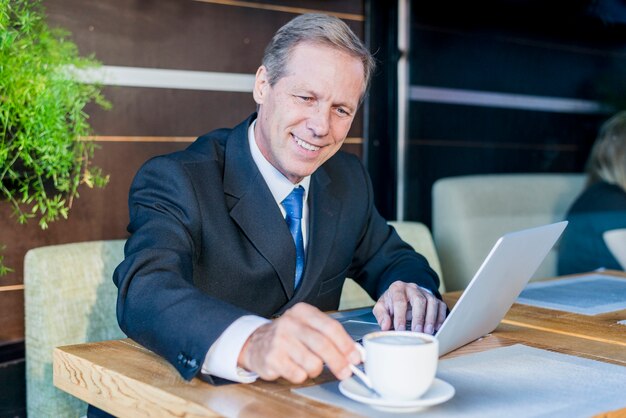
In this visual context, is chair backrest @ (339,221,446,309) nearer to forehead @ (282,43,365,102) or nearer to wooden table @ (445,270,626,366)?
wooden table @ (445,270,626,366)

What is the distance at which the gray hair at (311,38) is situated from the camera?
190 cm

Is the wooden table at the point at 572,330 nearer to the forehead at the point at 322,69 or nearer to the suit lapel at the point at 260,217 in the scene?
the suit lapel at the point at 260,217

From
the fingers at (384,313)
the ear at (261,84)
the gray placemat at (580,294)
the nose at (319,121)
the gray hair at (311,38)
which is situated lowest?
the gray placemat at (580,294)

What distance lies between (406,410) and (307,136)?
0.90 m

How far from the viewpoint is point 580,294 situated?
2180 mm

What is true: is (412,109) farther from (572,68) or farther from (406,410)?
(406,410)

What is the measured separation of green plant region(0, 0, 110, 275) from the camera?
8.03ft

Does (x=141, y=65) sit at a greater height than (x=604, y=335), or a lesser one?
greater

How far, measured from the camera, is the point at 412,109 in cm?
389

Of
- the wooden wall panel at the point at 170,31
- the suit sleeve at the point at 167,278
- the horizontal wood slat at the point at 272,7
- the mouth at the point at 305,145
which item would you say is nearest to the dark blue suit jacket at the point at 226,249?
the suit sleeve at the point at 167,278

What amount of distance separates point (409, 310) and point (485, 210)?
1959 mm

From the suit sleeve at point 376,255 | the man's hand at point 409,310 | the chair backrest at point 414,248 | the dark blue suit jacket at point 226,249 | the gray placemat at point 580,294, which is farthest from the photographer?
the chair backrest at point 414,248

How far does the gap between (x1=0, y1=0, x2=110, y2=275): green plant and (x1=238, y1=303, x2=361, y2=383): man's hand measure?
143cm

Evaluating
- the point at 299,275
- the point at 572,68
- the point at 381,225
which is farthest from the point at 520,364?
the point at 572,68
